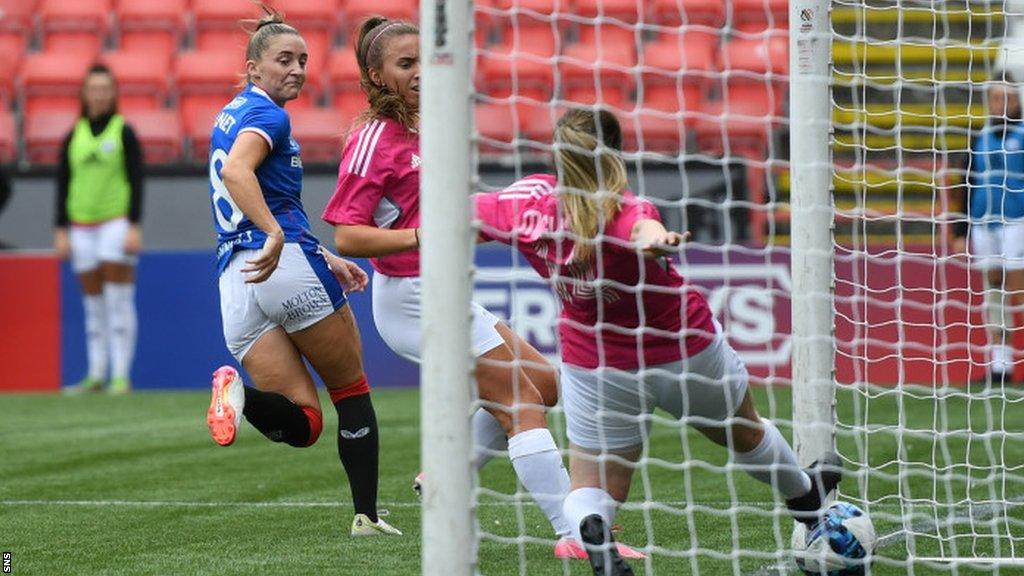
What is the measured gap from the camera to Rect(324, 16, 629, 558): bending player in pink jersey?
533 centimetres

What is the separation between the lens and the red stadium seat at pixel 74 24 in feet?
49.4

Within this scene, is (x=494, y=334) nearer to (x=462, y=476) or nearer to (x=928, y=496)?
(x=462, y=476)

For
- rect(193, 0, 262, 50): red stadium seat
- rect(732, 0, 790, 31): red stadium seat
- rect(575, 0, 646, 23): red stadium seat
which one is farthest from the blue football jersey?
rect(193, 0, 262, 50): red stadium seat

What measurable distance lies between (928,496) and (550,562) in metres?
2.11

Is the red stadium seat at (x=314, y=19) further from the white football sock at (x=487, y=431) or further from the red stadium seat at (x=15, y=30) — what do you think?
the white football sock at (x=487, y=431)

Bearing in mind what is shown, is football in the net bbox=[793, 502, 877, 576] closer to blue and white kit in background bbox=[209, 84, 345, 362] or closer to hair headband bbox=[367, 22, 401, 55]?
blue and white kit in background bbox=[209, 84, 345, 362]

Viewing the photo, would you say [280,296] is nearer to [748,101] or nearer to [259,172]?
[259,172]

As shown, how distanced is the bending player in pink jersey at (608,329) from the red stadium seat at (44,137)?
9.65m

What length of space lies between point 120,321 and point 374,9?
4.14 metres

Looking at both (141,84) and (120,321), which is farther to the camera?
(141,84)

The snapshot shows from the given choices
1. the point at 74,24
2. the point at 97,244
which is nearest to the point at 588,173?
the point at 97,244

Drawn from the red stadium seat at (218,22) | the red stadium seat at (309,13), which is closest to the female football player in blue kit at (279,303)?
the red stadium seat at (309,13)

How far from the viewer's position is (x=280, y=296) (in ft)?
18.8

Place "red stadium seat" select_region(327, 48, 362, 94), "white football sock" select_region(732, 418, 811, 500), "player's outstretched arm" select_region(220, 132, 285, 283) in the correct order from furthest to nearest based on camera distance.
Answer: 1. "red stadium seat" select_region(327, 48, 362, 94)
2. "player's outstretched arm" select_region(220, 132, 285, 283)
3. "white football sock" select_region(732, 418, 811, 500)
